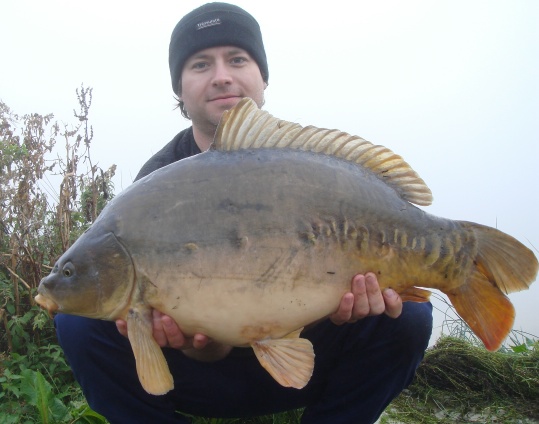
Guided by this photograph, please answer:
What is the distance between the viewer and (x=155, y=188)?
1626mm

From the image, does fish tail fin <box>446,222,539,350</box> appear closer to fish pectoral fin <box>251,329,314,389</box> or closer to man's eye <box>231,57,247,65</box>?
fish pectoral fin <box>251,329,314,389</box>

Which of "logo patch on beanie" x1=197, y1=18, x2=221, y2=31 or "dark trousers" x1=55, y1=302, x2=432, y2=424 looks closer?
"dark trousers" x1=55, y1=302, x2=432, y2=424

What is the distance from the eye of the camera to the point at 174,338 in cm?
164

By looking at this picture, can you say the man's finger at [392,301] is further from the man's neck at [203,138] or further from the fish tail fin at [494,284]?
the man's neck at [203,138]

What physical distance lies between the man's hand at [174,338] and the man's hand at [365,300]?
396mm

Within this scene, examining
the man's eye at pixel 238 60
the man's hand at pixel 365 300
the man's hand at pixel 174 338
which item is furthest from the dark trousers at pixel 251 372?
the man's eye at pixel 238 60

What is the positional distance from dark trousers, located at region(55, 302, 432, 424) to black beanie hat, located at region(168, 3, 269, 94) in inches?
58.6

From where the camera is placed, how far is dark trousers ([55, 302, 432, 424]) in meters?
1.96

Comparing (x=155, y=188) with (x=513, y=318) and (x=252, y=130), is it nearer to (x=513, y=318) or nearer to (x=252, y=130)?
(x=252, y=130)

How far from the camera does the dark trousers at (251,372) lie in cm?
196

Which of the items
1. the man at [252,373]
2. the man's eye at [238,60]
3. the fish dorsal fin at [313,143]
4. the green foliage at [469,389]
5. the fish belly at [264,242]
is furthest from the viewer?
the man's eye at [238,60]

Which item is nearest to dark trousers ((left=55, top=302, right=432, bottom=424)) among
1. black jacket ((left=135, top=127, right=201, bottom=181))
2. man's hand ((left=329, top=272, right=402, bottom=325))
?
man's hand ((left=329, top=272, right=402, bottom=325))

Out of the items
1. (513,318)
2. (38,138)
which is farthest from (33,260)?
(513,318)

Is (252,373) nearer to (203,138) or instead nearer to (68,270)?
(68,270)
